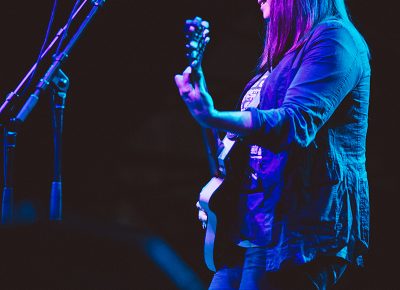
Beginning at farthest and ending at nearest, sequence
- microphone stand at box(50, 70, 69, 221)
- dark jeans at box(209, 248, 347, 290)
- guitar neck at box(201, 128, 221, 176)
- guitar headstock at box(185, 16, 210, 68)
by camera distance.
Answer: guitar neck at box(201, 128, 221, 176) → microphone stand at box(50, 70, 69, 221) → dark jeans at box(209, 248, 347, 290) → guitar headstock at box(185, 16, 210, 68)

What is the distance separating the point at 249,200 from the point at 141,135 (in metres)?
3.98

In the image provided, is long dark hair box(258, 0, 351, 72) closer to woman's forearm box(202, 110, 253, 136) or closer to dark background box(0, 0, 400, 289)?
woman's forearm box(202, 110, 253, 136)

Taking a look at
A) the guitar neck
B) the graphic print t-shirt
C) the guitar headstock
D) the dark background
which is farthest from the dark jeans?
the dark background

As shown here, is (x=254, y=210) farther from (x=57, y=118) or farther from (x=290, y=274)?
(x=57, y=118)

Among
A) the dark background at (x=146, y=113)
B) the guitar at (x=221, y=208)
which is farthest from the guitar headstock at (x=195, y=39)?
the dark background at (x=146, y=113)

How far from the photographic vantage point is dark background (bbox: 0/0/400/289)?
3664mm

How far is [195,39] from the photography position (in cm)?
145

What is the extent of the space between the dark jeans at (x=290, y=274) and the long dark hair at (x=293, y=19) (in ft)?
2.33

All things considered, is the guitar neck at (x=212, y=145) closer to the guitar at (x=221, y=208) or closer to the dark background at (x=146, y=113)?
the guitar at (x=221, y=208)

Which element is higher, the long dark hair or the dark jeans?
the long dark hair

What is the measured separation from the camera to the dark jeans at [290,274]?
162cm

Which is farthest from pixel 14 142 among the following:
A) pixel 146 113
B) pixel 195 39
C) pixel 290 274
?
pixel 146 113

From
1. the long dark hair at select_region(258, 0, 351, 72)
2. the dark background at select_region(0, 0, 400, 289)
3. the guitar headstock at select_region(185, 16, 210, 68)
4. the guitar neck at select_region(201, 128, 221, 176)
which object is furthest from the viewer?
the dark background at select_region(0, 0, 400, 289)

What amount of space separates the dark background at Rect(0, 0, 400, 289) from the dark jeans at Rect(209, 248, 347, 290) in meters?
1.03
